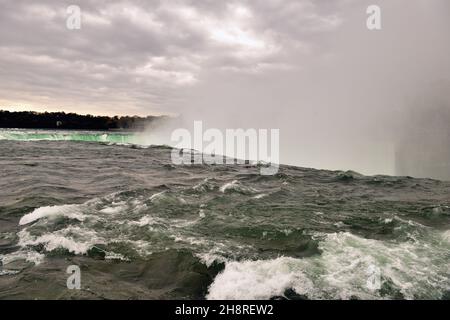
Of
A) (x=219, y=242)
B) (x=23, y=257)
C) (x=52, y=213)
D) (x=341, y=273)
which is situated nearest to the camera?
(x=341, y=273)

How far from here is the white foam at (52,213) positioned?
13203 millimetres

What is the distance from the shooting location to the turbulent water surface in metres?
8.34

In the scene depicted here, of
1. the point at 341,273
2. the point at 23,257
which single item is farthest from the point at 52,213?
the point at 341,273

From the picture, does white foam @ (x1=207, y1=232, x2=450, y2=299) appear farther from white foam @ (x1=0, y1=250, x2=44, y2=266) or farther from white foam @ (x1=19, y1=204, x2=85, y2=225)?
white foam @ (x1=19, y1=204, x2=85, y2=225)

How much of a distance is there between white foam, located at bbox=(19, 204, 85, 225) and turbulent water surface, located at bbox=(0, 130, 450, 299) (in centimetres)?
4

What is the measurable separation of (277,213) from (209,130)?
277 feet

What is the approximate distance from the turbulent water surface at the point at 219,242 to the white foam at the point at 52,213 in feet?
0.13

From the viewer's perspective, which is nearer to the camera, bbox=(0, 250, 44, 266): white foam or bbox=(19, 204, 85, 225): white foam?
bbox=(0, 250, 44, 266): white foam

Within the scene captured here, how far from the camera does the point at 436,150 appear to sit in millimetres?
44469

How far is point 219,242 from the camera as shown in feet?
37.2

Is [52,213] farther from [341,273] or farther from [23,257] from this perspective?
[341,273]

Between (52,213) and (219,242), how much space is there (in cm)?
651

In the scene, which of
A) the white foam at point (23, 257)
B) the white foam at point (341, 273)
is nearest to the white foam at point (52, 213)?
the white foam at point (23, 257)

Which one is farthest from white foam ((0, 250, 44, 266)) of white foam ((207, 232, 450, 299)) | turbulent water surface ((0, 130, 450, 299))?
white foam ((207, 232, 450, 299))
